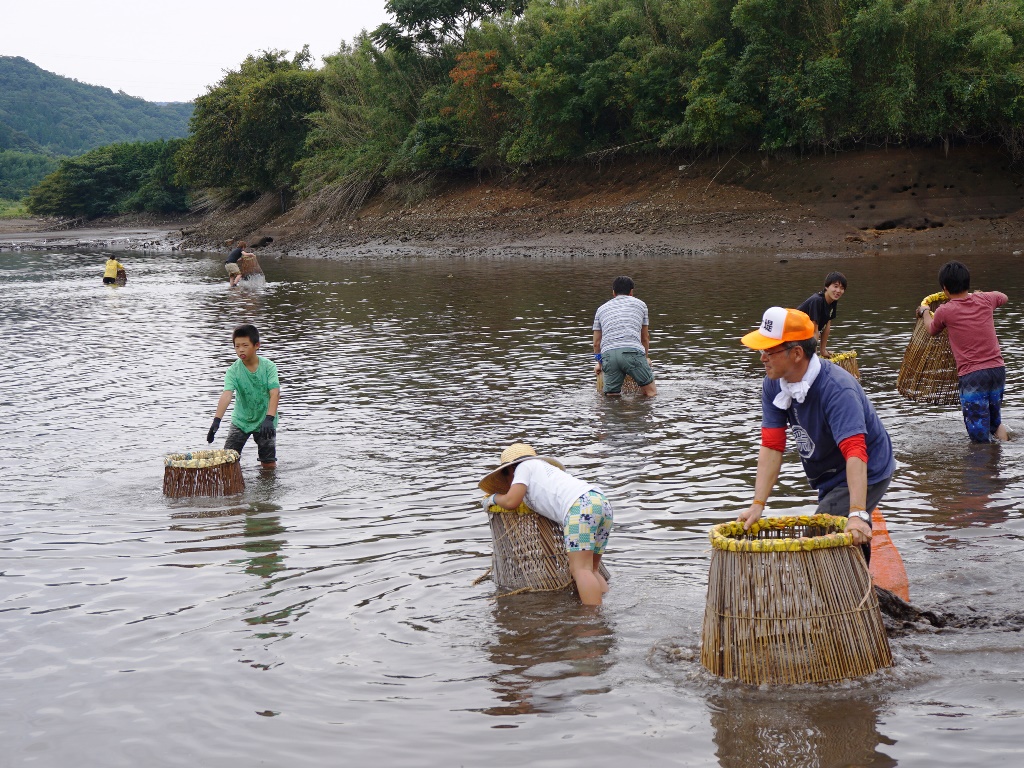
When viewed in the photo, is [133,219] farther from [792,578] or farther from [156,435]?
[792,578]

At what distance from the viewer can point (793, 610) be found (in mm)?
4793

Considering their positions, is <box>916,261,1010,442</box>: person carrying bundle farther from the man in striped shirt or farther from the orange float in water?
the man in striped shirt

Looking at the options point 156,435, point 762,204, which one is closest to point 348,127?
point 762,204

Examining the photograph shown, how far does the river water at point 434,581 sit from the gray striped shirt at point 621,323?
0.71m

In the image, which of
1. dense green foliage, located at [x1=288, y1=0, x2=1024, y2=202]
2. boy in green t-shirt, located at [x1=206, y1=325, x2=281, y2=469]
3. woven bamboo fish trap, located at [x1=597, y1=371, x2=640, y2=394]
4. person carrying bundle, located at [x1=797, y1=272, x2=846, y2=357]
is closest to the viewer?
boy in green t-shirt, located at [x1=206, y1=325, x2=281, y2=469]

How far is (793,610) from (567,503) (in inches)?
66.3

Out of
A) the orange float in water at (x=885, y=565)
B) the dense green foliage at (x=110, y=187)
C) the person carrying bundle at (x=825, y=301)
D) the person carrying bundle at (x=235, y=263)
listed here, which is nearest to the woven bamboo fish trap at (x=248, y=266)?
the person carrying bundle at (x=235, y=263)

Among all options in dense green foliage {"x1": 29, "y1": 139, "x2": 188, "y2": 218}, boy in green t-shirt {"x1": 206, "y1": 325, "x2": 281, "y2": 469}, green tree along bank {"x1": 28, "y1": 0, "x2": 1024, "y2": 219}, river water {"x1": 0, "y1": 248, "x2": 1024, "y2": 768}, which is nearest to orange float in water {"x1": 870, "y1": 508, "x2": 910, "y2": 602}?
river water {"x1": 0, "y1": 248, "x2": 1024, "y2": 768}

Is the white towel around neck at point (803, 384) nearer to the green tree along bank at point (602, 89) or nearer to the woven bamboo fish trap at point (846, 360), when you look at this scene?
the woven bamboo fish trap at point (846, 360)

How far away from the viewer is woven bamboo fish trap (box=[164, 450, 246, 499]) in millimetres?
9117

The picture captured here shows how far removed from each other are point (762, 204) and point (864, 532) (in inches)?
1272

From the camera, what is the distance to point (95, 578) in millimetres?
7324

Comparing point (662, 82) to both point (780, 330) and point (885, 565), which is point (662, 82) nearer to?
point (885, 565)

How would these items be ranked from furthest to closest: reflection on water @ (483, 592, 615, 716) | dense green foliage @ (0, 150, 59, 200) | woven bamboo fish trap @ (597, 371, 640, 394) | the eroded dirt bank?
dense green foliage @ (0, 150, 59, 200), the eroded dirt bank, woven bamboo fish trap @ (597, 371, 640, 394), reflection on water @ (483, 592, 615, 716)
